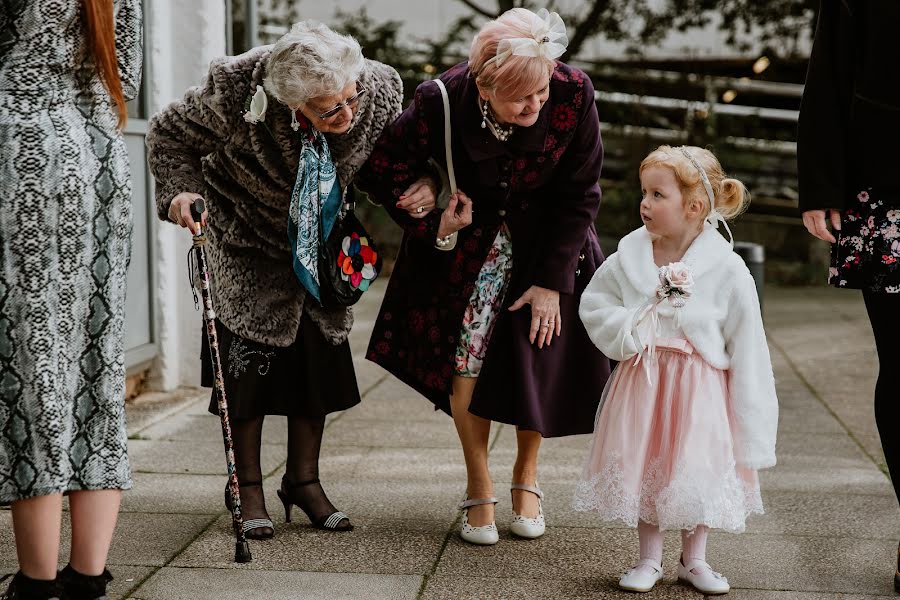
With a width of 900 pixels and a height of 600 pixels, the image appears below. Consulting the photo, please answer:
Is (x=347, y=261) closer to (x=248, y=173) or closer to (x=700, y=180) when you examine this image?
(x=248, y=173)

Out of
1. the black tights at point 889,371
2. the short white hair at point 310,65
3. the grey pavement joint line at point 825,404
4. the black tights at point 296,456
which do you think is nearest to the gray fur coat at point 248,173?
the short white hair at point 310,65

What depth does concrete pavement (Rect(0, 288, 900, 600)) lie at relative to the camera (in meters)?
3.35

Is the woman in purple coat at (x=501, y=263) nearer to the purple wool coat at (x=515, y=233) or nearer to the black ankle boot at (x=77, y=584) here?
the purple wool coat at (x=515, y=233)

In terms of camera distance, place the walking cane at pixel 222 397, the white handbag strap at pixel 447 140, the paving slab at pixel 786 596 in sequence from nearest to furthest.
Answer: the paving slab at pixel 786 596 < the walking cane at pixel 222 397 < the white handbag strap at pixel 447 140

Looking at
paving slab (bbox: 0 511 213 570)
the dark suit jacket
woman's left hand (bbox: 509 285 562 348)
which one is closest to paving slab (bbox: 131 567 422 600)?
paving slab (bbox: 0 511 213 570)

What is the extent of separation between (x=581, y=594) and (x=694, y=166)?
4.17 feet

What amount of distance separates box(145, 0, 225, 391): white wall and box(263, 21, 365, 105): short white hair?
107 inches

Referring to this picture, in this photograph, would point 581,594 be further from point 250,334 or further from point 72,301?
point 72,301

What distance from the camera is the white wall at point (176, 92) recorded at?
5.94 meters

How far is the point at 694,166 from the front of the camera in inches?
130

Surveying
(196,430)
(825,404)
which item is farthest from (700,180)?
(825,404)

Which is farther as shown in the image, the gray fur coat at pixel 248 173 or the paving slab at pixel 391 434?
the paving slab at pixel 391 434

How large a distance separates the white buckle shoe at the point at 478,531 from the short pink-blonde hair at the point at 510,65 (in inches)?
52.4

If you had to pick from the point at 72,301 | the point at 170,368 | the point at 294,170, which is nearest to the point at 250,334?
the point at 294,170
